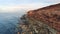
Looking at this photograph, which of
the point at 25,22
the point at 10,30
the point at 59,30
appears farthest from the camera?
the point at 10,30

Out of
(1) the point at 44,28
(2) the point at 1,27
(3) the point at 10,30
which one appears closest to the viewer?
(1) the point at 44,28

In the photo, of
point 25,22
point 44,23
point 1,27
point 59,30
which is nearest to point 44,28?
point 44,23

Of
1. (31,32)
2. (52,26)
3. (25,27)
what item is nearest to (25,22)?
(25,27)

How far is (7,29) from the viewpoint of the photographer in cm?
2698

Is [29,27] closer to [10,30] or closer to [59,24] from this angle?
[59,24]

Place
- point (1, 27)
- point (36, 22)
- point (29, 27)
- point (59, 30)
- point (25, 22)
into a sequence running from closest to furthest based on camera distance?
1. point (59, 30)
2. point (36, 22)
3. point (29, 27)
4. point (25, 22)
5. point (1, 27)

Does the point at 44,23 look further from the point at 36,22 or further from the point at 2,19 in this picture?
the point at 2,19

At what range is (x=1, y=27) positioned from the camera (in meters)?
28.0

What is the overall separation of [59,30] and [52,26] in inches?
50.1

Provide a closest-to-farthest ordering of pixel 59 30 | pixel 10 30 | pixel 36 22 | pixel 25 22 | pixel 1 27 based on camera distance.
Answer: pixel 59 30 → pixel 36 22 → pixel 25 22 → pixel 10 30 → pixel 1 27

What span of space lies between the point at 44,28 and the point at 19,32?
6335mm

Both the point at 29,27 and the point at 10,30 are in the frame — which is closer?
the point at 29,27

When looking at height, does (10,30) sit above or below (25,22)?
below

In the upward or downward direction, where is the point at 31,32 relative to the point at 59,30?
downward
